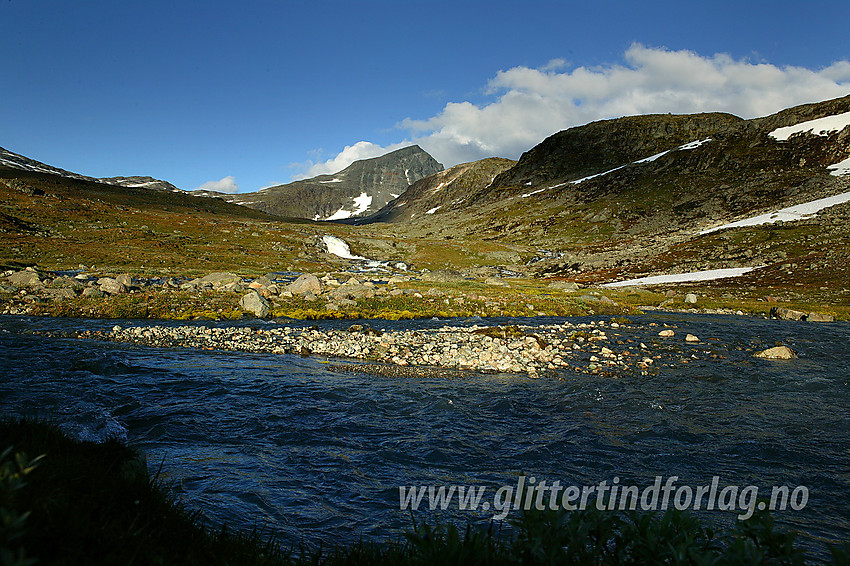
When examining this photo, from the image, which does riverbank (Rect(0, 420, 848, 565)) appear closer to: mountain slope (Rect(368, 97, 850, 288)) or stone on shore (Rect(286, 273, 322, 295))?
stone on shore (Rect(286, 273, 322, 295))

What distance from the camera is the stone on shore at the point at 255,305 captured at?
35.2 meters

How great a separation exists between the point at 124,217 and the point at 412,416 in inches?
5497

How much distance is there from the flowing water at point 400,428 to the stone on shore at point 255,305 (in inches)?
521

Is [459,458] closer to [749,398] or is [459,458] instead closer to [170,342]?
[749,398]

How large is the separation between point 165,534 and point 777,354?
30.8 m

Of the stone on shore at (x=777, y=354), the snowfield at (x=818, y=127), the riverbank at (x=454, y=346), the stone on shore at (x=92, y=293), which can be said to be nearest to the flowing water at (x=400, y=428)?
the riverbank at (x=454, y=346)

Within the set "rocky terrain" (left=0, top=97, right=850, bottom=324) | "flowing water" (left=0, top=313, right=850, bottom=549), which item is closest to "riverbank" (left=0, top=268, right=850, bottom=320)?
"rocky terrain" (left=0, top=97, right=850, bottom=324)

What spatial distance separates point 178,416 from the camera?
43.6ft

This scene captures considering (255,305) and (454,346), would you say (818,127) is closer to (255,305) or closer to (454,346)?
(454,346)

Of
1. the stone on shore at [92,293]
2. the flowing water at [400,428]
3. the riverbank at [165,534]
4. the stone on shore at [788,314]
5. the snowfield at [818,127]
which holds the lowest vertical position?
the flowing water at [400,428]

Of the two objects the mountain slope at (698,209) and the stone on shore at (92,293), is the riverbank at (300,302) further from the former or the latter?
the mountain slope at (698,209)

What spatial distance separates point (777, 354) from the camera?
24531mm

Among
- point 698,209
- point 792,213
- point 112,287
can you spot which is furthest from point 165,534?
point 698,209

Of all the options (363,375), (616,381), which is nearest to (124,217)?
(363,375)
